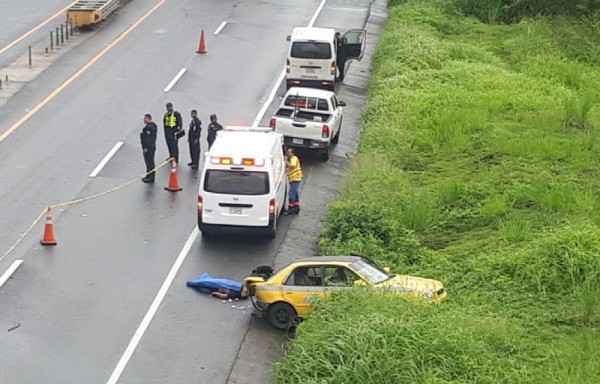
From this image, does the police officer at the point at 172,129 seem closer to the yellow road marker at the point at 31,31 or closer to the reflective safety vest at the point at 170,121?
the reflective safety vest at the point at 170,121

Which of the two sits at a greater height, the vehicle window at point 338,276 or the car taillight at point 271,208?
the vehicle window at point 338,276

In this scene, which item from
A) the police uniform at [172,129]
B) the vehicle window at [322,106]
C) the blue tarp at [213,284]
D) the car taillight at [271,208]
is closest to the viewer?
the blue tarp at [213,284]

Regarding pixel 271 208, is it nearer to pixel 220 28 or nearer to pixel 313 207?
pixel 313 207

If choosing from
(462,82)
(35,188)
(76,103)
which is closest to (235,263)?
(35,188)

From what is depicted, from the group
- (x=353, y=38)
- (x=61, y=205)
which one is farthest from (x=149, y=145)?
(x=353, y=38)

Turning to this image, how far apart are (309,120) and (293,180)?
4292mm

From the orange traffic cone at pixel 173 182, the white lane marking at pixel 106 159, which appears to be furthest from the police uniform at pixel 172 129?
the white lane marking at pixel 106 159

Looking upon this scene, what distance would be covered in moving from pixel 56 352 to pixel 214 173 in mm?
6041

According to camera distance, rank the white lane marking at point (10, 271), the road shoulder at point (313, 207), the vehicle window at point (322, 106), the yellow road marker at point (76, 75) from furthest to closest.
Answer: the yellow road marker at point (76, 75)
the vehicle window at point (322, 106)
the white lane marking at point (10, 271)
the road shoulder at point (313, 207)

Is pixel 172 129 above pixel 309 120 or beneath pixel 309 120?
above

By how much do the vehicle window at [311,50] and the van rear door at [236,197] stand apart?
12.6m

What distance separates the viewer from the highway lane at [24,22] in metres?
39.4

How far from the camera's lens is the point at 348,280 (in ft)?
64.8

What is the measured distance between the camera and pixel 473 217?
2495cm
